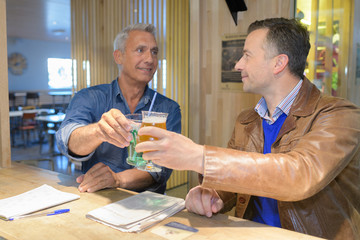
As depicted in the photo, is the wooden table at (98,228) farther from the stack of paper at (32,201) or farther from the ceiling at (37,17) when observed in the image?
the ceiling at (37,17)

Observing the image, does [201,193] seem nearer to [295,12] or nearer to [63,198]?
[63,198]

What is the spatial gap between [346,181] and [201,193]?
76cm

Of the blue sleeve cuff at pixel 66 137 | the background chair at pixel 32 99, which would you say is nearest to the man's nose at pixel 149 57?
the blue sleeve cuff at pixel 66 137

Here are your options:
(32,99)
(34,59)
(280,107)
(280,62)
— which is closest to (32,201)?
(280,107)

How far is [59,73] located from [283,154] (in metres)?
→ 18.4

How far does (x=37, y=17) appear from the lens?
1063 cm

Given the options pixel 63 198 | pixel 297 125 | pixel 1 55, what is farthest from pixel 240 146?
pixel 1 55

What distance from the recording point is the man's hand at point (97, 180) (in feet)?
5.93

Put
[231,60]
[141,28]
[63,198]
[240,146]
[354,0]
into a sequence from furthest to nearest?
[231,60] < [141,28] < [354,0] < [240,146] < [63,198]

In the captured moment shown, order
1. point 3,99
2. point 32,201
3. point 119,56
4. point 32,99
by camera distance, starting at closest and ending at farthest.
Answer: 1. point 32,201
2. point 3,99
3. point 119,56
4. point 32,99

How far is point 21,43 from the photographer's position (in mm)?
15969

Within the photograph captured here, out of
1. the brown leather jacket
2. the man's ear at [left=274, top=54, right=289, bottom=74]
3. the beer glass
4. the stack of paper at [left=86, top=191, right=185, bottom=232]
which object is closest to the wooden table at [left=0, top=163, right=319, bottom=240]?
the stack of paper at [left=86, top=191, right=185, bottom=232]

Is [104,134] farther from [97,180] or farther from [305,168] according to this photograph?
[305,168]

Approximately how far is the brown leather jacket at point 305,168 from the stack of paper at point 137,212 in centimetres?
32
